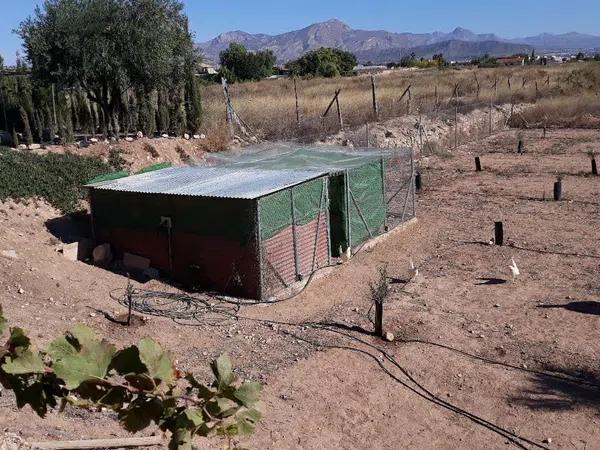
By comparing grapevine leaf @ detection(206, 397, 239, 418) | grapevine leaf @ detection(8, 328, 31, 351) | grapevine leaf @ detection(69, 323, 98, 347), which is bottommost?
grapevine leaf @ detection(206, 397, 239, 418)

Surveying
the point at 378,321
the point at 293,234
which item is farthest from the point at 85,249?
the point at 378,321

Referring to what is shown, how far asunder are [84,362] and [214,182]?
9910 mm

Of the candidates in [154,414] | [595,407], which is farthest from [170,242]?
[154,414]

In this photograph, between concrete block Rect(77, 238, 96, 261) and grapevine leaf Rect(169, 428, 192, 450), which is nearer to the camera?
grapevine leaf Rect(169, 428, 192, 450)

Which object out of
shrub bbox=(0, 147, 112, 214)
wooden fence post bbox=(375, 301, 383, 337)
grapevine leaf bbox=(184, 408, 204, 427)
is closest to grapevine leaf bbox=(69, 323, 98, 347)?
grapevine leaf bbox=(184, 408, 204, 427)

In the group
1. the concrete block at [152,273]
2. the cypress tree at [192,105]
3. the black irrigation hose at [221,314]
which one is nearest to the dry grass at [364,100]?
the cypress tree at [192,105]

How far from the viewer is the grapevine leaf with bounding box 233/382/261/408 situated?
2600 millimetres

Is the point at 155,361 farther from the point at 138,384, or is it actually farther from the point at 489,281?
the point at 489,281

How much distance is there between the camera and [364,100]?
34.2 meters

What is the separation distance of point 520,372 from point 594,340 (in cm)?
140

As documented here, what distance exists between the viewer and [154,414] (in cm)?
260

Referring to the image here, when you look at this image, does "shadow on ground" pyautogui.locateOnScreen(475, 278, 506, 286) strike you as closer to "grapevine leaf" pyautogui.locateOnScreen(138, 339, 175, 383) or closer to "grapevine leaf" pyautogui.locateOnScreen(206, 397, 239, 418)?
"grapevine leaf" pyautogui.locateOnScreen(206, 397, 239, 418)

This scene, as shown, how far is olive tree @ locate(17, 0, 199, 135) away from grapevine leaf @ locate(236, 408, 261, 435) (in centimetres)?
1767

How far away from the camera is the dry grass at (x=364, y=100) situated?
25234 millimetres
